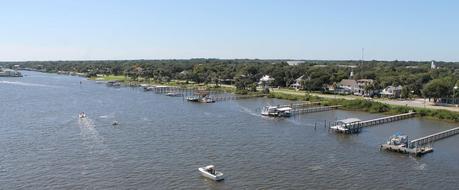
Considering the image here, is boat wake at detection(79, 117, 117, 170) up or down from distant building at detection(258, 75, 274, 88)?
down

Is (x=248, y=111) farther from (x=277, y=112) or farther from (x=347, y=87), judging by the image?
(x=347, y=87)

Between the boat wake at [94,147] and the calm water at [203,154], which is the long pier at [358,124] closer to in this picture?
the calm water at [203,154]

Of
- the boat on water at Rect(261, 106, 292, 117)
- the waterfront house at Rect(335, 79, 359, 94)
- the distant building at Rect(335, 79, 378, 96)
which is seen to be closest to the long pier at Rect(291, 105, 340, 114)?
the boat on water at Rect(261, 106, 292, 117)

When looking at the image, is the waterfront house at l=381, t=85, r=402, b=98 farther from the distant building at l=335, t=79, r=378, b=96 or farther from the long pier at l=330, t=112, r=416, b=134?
the long pier at l=330, t=112, r=416, b=134

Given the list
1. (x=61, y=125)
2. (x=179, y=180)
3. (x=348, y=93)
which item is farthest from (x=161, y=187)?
(x=348, y=93)

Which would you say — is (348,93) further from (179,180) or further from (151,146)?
(179,180)

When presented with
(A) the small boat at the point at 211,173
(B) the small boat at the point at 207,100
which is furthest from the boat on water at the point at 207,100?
(A) the small boat at the point at 211,173

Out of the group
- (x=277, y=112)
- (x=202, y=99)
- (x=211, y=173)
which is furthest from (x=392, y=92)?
(x=211, y=173)
